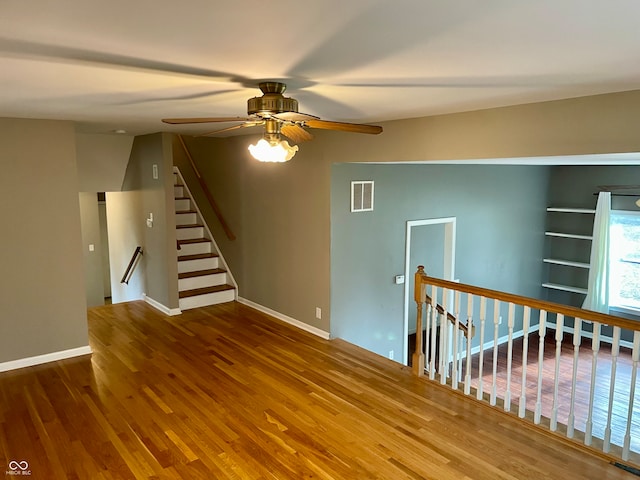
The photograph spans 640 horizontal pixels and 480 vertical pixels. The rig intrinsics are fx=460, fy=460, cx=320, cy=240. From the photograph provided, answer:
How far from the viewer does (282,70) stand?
7.08 ft

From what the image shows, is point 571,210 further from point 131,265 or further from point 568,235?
point 131,265

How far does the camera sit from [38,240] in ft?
14.5

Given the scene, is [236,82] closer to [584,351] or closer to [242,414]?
[242,414]

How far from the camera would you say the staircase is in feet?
21.0

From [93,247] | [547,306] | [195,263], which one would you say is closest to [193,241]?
[195,263]

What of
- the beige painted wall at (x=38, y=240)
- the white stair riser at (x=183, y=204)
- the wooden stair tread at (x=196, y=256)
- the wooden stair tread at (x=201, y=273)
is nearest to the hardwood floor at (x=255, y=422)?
the beige painted wall at (x=38, y=240)

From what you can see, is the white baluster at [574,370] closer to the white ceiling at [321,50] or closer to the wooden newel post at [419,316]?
the wooden newel post at [419,316]

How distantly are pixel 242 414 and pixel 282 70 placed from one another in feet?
8.53

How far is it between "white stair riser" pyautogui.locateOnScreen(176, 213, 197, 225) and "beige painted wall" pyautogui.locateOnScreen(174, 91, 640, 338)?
33 cm

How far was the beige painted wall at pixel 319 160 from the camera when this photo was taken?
2.95m

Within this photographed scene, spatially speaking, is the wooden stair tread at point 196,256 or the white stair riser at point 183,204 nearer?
the wooden stair tread at point 196,256

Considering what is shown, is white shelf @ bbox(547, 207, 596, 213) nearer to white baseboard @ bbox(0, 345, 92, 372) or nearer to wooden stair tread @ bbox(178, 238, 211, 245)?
wooden stair tread @ bbox(178, 238, 211, 245)

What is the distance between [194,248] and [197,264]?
0.31 m

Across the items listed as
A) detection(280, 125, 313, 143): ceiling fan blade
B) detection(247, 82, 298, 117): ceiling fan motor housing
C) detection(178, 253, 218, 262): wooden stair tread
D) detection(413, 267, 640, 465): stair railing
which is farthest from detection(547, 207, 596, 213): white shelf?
detection(247, 82, 298, 117): ceiling fan motor housing
